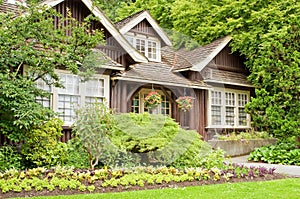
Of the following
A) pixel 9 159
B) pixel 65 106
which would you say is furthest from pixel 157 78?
pixel 9 159

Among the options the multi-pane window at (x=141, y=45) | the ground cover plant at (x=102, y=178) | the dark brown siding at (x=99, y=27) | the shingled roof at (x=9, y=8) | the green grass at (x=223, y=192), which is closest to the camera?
the green grass at (x=223, y=192)

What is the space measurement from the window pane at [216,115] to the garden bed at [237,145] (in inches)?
67.4

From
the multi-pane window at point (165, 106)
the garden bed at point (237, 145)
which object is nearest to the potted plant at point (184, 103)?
the multi-pane window at point (165, 106)

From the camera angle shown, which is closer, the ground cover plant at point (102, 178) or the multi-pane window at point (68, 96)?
the ground cover plant at point (102, 178)

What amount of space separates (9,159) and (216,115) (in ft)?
33.3

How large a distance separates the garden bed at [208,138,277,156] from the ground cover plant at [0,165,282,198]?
18.4 ft

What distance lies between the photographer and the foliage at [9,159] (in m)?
→ 9.16

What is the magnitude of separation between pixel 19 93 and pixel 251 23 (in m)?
12.7

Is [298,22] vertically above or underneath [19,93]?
above

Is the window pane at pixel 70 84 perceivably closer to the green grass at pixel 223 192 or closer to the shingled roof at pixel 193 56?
the shingled roof at pixel 193 56

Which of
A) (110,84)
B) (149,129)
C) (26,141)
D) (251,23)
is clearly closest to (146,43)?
(110,84)

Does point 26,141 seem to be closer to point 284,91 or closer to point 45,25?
point 45,25

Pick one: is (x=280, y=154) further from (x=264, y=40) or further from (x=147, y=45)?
(x=147, y=45)

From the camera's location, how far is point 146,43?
1619cm
